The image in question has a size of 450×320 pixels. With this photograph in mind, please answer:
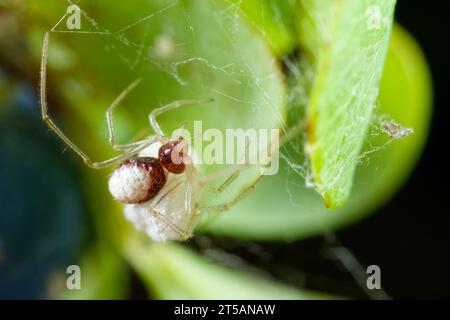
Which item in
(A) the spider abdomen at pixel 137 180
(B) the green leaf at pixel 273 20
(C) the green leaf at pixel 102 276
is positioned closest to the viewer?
(B) the green leaf at pixel 273 20

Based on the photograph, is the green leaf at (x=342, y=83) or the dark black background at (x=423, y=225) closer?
the green leaf at (x=342, y=83)

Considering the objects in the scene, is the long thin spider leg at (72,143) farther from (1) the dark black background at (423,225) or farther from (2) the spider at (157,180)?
(1) the dark black background at (423,225)

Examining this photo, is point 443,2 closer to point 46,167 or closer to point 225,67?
point 225,67

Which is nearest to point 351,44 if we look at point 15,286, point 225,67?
point 225,67

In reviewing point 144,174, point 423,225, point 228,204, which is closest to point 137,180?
point 144,174

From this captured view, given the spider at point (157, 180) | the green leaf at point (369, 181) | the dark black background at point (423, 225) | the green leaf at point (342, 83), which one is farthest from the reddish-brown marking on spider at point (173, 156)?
the dark black background at point (423, 225)

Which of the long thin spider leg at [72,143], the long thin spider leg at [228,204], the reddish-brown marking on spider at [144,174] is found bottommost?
the long thin spider leg at [228,204]

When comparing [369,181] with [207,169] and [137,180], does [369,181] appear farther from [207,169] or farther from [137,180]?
[137,180]

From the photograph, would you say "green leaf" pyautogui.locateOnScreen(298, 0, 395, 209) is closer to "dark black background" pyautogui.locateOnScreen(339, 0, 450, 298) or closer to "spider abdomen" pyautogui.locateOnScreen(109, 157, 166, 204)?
"spider abdomen" pyautogui.locateOnScreen(109, 157, 166, 204)
